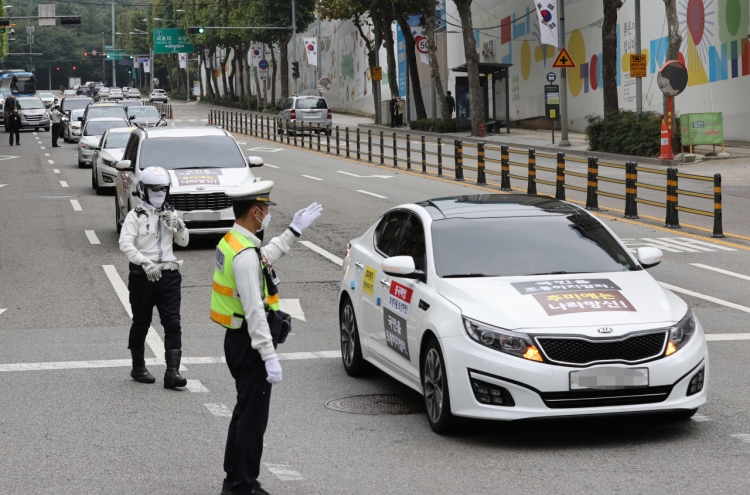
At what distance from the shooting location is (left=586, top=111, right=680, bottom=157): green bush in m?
33.4

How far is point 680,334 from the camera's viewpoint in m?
7.18

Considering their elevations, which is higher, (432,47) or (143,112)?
(432,47)

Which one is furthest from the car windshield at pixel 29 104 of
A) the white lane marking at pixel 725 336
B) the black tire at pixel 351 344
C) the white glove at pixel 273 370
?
the white glove at pixel 273 370

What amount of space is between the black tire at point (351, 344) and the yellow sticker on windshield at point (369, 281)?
1.12 feet

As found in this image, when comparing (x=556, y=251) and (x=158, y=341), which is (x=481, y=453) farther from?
(x=158, y=341)

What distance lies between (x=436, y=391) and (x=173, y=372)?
8.45 feet

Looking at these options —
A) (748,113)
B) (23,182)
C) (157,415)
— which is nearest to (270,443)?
(157,415)

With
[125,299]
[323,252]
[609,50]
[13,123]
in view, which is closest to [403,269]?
[125,299]

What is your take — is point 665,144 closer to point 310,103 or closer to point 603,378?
point 310,103

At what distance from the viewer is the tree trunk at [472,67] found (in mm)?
47469

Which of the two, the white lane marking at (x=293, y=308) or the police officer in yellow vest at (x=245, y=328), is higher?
the police officer in yellow vest at (x=245, y=328)

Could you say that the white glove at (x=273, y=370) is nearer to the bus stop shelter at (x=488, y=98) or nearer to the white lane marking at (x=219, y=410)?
the white lane marking at (x=219, y=410)

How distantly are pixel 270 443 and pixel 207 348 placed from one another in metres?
3.61

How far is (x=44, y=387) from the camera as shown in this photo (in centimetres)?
922
